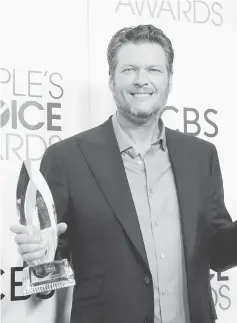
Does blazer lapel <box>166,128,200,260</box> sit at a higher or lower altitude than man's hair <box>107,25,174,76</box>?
lower

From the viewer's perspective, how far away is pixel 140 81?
5.16ft

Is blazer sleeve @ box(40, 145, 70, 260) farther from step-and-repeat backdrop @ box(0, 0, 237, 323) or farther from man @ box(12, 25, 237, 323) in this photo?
step-and-repeat backdrop @ box(0, 0, 237, 323)

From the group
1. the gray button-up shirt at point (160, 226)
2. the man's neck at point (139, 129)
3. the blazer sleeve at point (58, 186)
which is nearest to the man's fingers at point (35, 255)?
the blazer sleeve at point (58, 186)

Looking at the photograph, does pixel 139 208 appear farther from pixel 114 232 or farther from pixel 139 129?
pixel 139 129

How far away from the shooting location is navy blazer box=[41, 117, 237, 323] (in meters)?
1.44

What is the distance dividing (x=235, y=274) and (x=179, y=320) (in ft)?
2.01

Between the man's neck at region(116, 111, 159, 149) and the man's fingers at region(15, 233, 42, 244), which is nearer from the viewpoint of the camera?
the man's fingers at region(15, 233, 42, 244)

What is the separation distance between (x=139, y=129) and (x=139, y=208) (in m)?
0.26

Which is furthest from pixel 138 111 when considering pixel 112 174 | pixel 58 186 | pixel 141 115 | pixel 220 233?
pixel 220 233

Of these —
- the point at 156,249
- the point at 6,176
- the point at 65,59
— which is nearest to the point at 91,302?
the point at 156,249

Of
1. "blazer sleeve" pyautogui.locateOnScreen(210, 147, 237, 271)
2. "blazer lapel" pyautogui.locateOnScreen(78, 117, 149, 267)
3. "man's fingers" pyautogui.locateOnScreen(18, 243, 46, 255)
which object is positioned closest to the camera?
"man's fingers" pyautogui.locateOnScreen(18, 243, 46, 255)

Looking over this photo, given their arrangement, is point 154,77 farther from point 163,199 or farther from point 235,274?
point 235,274

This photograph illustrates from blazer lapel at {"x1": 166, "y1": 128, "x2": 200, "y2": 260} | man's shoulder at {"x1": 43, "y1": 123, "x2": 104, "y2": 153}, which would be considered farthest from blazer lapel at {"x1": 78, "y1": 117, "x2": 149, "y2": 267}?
blazer lapel at {"x1": 166, "y1": 128, "x2": 200, "y2": 260}

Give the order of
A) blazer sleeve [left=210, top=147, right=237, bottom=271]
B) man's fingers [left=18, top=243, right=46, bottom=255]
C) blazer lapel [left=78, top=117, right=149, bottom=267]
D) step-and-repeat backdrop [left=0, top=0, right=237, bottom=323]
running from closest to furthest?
man's fingers [left=18, top=243, right=46, bottom=255] → blazer lapel [left=78, top=117, right=149, bottom=267] → blazer sleeve [left=210, top=147, right=237, bottom=271] → step-and-repeat backdrop [left=0, top=0, right=237, bottom=323]
